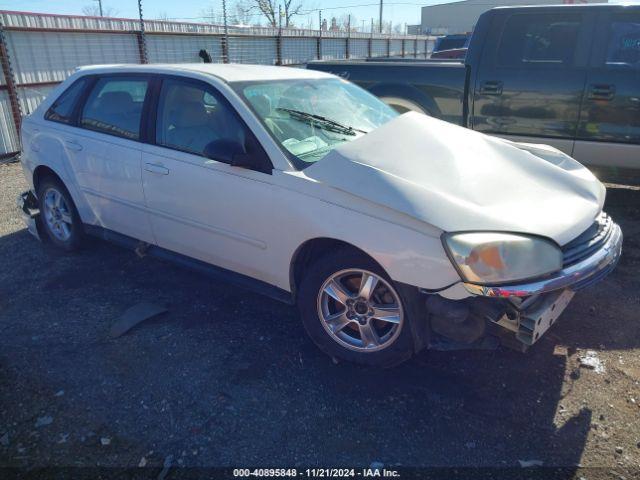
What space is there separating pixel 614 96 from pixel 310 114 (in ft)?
11.6

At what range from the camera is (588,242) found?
9.50ft

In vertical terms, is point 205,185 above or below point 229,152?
below

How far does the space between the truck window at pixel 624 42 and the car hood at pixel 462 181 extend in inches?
98.2

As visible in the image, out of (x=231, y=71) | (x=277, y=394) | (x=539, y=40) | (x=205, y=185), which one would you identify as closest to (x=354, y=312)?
(x=277, y=394)

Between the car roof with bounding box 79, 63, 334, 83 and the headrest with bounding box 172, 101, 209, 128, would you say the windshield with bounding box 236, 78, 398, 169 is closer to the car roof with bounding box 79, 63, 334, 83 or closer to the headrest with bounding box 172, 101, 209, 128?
the car roof with bounding box 79, 63, 334, 83

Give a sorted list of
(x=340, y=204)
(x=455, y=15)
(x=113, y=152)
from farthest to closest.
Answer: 1. (x=455, y=15)
2. (x=113, y=152)
3. (x=340, y=204)

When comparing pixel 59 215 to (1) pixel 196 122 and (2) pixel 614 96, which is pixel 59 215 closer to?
(1) pixel 196 122

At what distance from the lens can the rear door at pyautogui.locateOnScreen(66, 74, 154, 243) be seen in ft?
13.0

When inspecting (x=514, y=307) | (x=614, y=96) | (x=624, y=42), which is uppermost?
(x=624, y=42)

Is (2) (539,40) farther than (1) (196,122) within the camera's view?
Yes

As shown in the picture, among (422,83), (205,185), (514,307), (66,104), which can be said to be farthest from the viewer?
(422,83)

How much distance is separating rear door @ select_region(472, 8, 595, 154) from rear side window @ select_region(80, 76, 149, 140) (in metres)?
3.79

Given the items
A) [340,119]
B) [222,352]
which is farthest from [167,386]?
[340,119]

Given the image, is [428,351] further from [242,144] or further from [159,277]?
[159,277]
